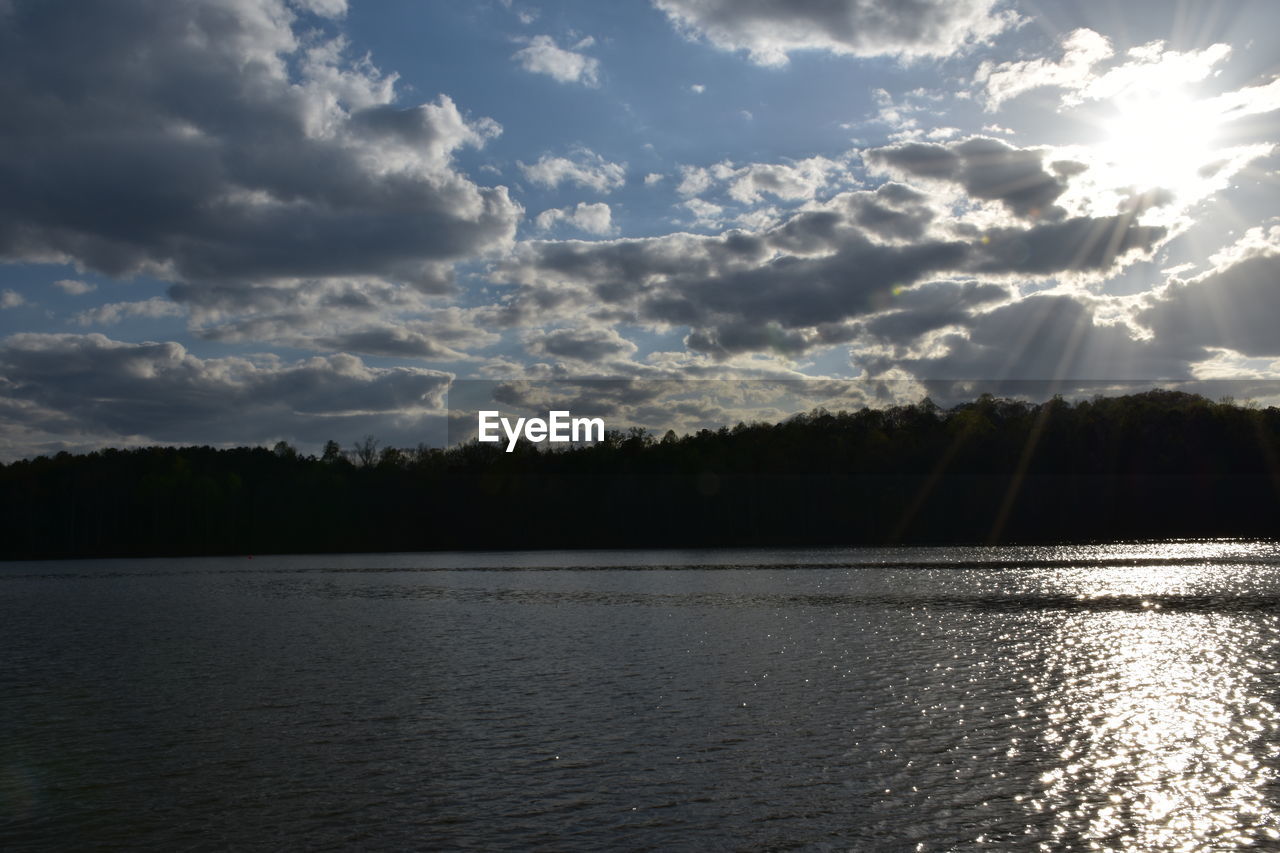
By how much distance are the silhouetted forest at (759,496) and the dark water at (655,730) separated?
350 feet

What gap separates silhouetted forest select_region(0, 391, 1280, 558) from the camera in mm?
140750

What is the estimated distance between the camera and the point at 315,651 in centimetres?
3130

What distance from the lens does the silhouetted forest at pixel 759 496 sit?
462 feet

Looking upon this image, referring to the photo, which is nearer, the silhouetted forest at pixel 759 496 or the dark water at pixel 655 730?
the dark water at pixel 655 730

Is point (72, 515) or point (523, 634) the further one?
point (72, 515)

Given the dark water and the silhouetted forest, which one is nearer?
the dark water

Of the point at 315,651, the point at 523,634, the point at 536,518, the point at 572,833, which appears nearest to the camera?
the point at 572,833

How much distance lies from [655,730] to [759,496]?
439 ft

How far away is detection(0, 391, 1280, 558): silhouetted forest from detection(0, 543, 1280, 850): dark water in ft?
350

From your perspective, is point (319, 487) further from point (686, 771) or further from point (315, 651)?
point (686, 771)

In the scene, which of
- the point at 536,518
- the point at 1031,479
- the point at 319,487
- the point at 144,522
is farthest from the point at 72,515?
the point at 1031,479

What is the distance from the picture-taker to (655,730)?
18672 millimetres

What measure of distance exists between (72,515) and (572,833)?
149 m

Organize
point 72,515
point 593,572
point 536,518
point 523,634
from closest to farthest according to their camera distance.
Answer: point 523,634
point 593,572
point 72,515
point 536,518
